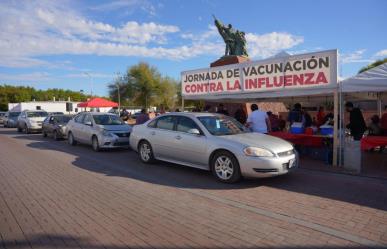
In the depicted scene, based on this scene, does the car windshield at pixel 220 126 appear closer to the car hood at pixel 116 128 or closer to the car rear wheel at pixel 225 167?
the car rear wheel at pixel 225 167

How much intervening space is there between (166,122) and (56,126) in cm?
1016

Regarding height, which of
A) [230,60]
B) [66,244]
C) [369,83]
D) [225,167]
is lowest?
[66,244]

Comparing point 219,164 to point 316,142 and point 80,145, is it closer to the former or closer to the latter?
point 316,142

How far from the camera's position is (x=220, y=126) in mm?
8375

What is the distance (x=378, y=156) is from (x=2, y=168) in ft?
36.6

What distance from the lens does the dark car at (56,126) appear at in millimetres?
17109

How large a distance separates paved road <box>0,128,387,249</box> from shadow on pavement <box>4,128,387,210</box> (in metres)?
0.02

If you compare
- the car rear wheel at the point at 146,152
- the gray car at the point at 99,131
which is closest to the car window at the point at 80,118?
the gray car at the point at 99,131

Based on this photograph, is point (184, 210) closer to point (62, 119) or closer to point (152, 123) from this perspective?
point (152, 123)

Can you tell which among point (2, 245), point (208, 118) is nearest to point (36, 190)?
point (2, 245)

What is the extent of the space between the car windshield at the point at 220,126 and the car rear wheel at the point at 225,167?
66cm

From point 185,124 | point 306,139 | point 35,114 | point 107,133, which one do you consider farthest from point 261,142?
point 35,114

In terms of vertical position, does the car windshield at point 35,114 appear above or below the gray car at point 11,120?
above

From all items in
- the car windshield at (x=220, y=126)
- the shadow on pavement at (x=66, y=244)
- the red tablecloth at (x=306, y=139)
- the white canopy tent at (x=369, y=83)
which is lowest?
the shadow on pavement at (x=66, y=244)
